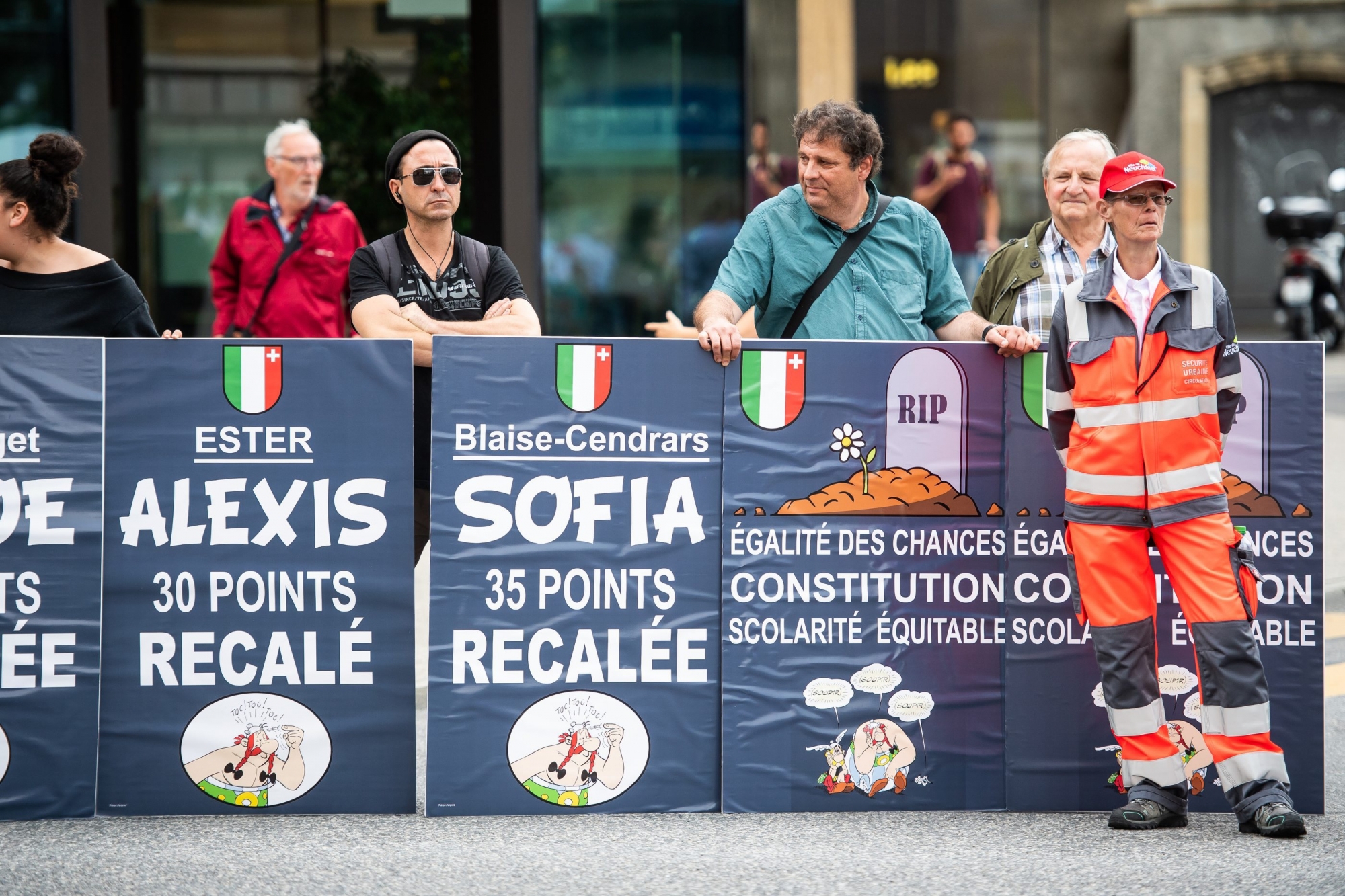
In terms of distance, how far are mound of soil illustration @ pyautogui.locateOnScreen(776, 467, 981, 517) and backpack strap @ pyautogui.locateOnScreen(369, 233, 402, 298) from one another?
1.55 metres

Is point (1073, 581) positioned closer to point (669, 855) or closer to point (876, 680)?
point (876, 680)

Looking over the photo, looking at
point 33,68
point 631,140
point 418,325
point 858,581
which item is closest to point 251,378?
point 418,325

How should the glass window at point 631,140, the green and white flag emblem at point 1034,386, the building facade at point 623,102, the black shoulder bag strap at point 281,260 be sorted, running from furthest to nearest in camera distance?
the glass window at point 631,140
the building facade at point 623,102
the black shoulder bag strap at point 281,260
the green and white flag emblem at point 1034,386

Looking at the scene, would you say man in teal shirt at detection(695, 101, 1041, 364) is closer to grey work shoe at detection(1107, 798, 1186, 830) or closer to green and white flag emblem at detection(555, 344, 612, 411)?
green and white flag emblem at detection(555, 344, 612, 411)

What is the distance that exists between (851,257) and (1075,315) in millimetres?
834

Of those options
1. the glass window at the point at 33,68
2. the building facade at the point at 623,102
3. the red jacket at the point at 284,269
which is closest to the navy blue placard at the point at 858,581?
the red jacket at the point at 284,269

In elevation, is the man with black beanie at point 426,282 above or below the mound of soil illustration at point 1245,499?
above

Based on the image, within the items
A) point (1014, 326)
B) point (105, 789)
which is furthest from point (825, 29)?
point (105, 789)

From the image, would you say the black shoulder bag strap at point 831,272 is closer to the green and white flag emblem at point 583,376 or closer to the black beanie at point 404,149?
the green and white flag emblem at point 583,376

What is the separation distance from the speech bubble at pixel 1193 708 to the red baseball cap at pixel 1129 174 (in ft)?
5.19

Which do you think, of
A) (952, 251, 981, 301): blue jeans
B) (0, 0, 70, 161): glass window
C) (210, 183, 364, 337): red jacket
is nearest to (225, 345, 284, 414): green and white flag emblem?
(210, 183, 364, 337): red jacket

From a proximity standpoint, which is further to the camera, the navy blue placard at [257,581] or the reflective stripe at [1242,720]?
the navy blue placard at [257,581]

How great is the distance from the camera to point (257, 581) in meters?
4.70

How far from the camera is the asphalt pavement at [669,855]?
4.05 metres
